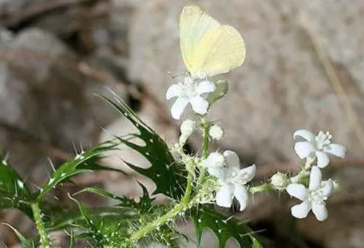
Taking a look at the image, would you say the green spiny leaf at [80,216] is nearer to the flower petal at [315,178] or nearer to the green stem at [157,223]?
the green stem at [157,223]

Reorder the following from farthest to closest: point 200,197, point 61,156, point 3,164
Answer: point 61,156 → point 3,164 → point 200,197

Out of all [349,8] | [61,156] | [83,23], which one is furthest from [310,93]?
[83,23]

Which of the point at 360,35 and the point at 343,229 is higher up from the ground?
the point at 360,35

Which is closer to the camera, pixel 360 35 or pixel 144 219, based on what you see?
pixel 144 219

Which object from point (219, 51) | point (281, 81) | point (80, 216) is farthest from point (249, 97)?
point (219, 51)

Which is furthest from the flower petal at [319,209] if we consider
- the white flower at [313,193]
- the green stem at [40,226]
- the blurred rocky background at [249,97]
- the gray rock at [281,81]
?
the gray rock at [281,81]

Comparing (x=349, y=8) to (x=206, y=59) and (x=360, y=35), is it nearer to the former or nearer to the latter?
(x=360, y=35)

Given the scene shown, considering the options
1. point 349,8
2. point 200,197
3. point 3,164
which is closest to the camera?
point 200,197
